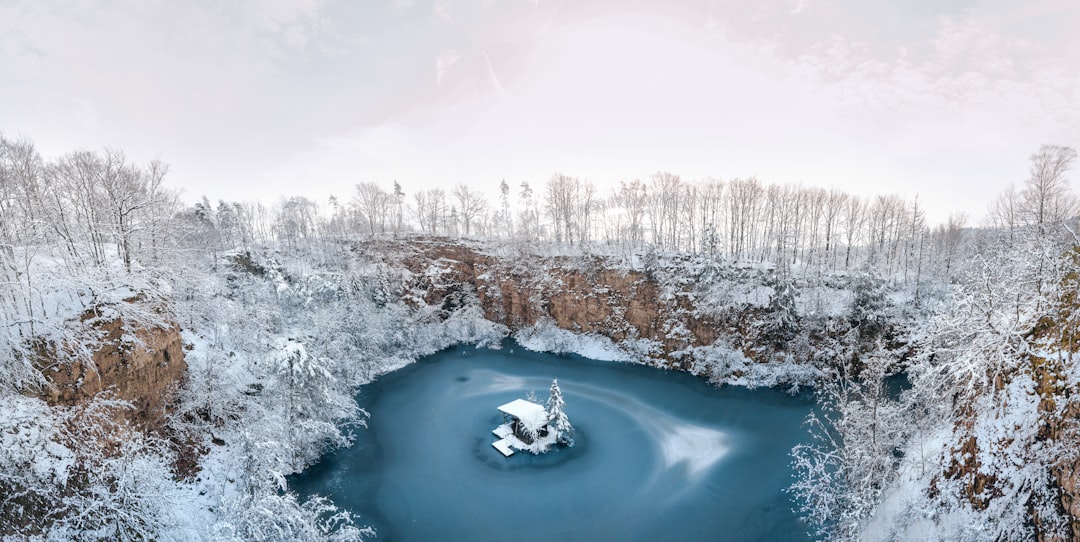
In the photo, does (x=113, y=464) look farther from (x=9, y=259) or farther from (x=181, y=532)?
(x=9, y=259)

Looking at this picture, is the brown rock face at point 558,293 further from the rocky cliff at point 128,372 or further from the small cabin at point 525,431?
the rocky cliff at point 128,372

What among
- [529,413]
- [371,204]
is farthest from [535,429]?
[371,204]

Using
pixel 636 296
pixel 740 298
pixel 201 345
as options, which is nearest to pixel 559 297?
pixel 636 296

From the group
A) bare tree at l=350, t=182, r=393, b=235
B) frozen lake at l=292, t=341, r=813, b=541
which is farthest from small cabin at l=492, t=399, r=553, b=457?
bare tree at l=350, t=182, r=393, b=235

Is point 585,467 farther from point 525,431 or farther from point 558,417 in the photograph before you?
point 525,431

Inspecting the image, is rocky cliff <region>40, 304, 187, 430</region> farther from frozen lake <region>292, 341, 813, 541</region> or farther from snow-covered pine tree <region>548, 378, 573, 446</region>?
snow-covered pine tree <region>548, 378, 573, 446</region>

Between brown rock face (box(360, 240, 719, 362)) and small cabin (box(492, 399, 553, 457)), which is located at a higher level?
brown rock face (box(360, 240, 719, 362))
